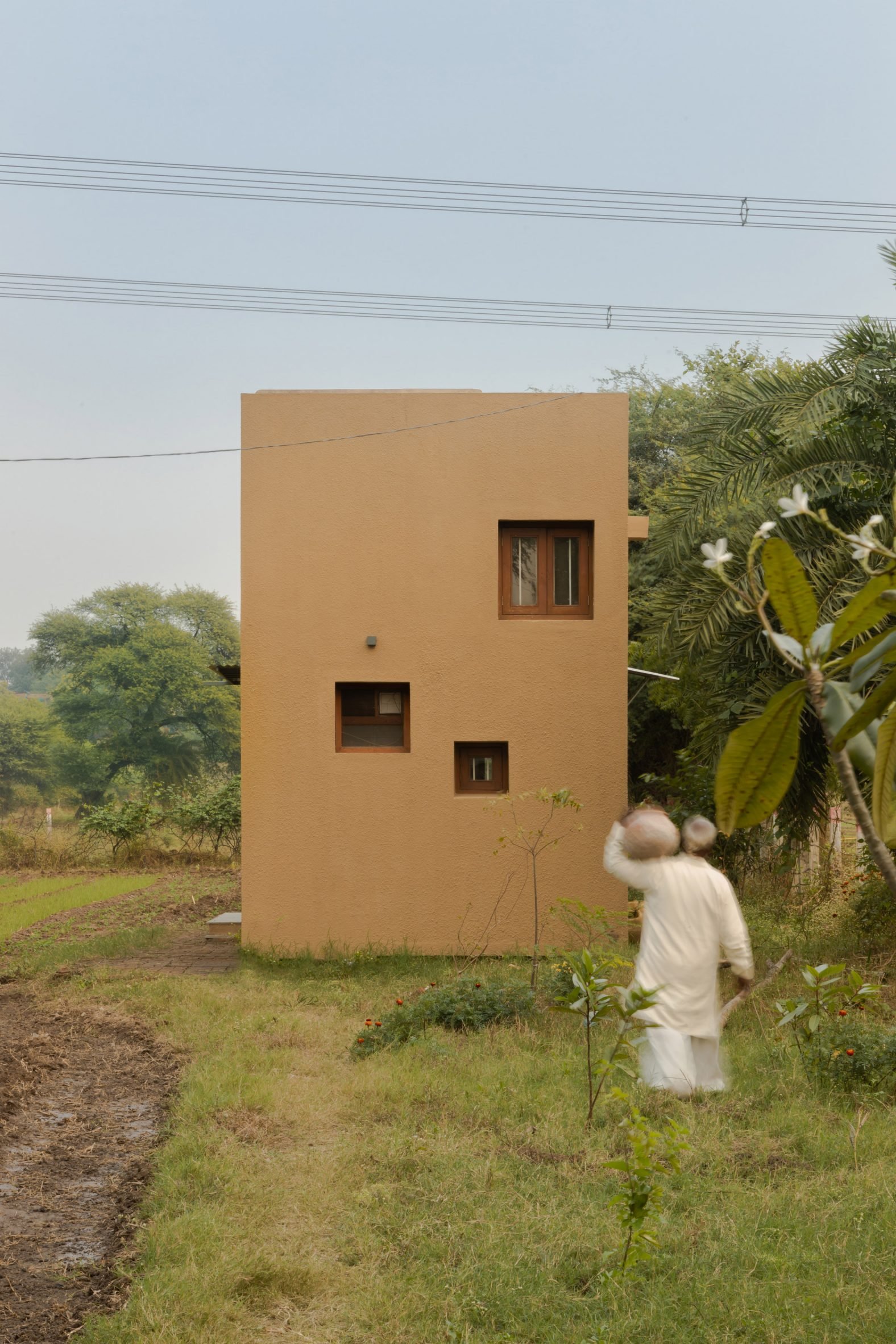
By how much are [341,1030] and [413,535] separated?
5.14 meters

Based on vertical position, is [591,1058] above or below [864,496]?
below

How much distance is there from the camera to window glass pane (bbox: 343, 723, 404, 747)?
11609 millimetres

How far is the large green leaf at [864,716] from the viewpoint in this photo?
189cm

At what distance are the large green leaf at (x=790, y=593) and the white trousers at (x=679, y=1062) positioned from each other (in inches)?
188

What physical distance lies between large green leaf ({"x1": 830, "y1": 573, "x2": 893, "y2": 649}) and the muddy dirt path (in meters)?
3.75

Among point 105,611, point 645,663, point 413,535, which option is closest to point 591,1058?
point 413,535

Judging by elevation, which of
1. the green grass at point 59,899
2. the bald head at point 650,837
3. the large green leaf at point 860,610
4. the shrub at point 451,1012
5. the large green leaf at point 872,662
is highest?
the large green leaf at point 860,610

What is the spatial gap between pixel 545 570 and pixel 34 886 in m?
12.5

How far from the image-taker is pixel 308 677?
37.6 feet

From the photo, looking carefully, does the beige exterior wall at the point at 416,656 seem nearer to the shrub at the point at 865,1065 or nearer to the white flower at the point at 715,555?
the shrub at the point at 865,1065

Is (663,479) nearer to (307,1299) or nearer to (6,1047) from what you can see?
(6,1047)

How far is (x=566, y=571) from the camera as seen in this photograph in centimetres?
1173

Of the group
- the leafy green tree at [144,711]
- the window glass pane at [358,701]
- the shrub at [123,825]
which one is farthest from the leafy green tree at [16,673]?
the window glass pane at [358,701]

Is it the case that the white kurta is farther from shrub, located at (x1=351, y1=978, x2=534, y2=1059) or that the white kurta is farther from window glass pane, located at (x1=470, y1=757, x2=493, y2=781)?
window glass pane, located at (x1=470, y1=757, x2=493, y2=781)
